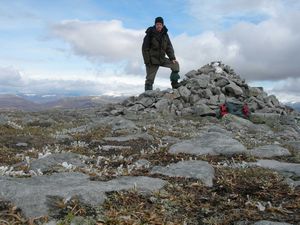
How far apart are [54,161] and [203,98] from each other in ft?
71.7

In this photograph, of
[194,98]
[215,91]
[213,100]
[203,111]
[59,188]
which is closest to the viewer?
[59,188]

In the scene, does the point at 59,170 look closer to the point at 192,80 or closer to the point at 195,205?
the point at 195,205

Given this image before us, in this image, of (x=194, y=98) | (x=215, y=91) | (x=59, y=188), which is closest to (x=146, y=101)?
(x=194, y=98)

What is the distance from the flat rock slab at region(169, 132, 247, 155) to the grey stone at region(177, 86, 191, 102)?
17.5 meters

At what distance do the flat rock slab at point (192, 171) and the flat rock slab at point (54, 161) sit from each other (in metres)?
2.05

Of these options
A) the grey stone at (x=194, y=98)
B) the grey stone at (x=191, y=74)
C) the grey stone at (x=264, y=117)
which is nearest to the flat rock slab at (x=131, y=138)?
the grey stone at (x=264, y=117)

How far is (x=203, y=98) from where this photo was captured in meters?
30.9

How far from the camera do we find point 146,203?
22.9ft

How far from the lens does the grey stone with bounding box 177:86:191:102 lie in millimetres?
30709

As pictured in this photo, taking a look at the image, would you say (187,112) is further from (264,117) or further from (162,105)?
(264,117)

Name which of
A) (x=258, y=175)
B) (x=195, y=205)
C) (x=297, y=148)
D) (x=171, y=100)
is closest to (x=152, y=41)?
(x=171, y=100)

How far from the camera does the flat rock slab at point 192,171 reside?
340 inches

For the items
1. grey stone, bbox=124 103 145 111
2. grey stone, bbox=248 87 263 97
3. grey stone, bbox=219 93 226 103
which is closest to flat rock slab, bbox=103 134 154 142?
grey stone, bbox=124 103 145 111

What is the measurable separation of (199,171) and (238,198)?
58.3 inches
